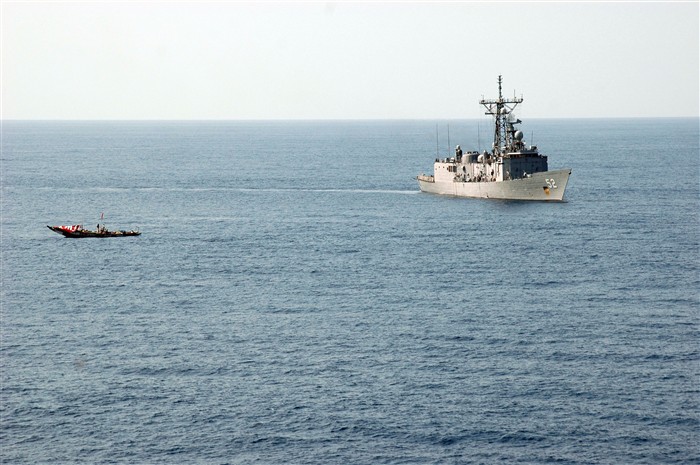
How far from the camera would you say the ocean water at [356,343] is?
198 ft

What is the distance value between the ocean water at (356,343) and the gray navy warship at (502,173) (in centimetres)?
1779

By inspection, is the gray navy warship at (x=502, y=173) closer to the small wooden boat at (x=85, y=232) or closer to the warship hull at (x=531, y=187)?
the warship hull at (x=531, y=187)

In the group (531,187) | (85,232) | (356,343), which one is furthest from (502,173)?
(356,343)

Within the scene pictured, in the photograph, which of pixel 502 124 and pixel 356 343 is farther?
pixel 502 124

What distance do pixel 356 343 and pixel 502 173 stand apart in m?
88.3

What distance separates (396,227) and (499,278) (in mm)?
38006

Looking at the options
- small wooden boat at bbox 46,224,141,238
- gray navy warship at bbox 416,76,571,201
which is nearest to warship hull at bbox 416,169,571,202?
gray navy warship at bbox 416,76,571,201

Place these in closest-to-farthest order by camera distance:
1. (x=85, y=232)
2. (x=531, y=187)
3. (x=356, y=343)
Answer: (x=356, y=343)
(x=85, y=232)
(x=531, y=187)

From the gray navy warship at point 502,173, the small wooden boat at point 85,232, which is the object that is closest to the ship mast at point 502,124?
the gray navy warship at point 502,173

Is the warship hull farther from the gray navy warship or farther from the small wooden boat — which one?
the small wooden boat

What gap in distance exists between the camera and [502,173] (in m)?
161

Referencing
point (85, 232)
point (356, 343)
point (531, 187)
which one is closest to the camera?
point (356, 343)

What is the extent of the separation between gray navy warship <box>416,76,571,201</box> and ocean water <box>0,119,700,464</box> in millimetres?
17791

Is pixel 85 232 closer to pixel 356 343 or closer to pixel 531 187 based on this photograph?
pixel 356 343
